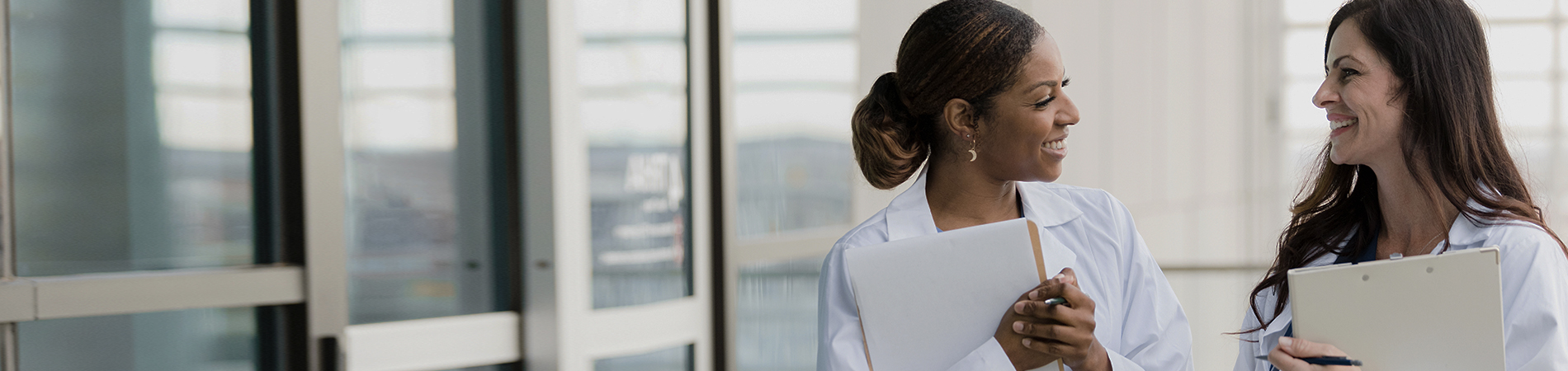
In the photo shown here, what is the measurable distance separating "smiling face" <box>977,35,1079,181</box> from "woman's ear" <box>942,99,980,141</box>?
0.02 meters

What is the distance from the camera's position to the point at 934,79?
1.30 m

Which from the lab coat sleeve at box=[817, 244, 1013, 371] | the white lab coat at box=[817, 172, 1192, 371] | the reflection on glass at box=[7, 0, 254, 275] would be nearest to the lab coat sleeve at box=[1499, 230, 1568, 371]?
the white lab coat at box=[817, 172, 1192, 371]

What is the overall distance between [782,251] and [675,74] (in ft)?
2.59

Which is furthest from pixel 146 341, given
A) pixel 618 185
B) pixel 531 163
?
pixel 618 185

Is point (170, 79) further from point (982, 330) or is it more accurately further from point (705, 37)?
point (982, 330)

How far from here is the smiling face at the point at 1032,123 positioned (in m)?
1.26

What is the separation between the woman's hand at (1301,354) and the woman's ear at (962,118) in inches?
18.1

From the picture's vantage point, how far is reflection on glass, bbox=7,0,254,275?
6.75ft

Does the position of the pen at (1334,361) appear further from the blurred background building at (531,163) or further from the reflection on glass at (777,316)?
the reflection on glass at (777,316)

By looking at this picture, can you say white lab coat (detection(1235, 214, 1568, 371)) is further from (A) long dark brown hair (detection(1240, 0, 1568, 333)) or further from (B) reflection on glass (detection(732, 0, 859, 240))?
(B) reflection on glass (detection(732, 0, 859, 240))

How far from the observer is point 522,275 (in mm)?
2830

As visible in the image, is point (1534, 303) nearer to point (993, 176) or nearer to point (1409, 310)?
point (1409, 310)

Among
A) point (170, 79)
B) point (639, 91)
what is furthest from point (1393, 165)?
point (170, 79)

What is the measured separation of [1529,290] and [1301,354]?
28 centimetres
